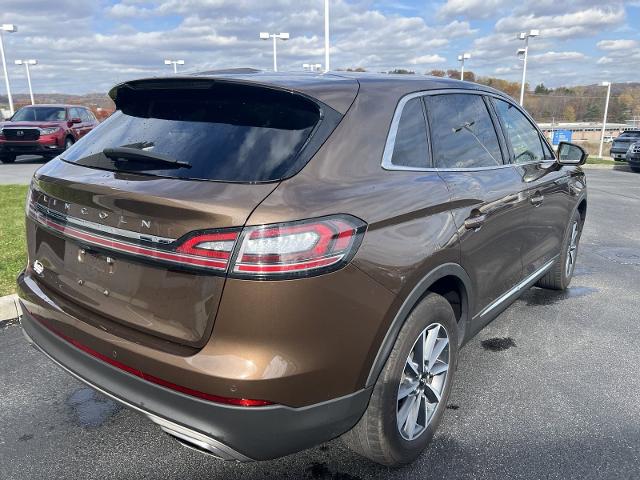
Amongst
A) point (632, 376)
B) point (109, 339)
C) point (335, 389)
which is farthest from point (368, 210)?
point (632, 376)

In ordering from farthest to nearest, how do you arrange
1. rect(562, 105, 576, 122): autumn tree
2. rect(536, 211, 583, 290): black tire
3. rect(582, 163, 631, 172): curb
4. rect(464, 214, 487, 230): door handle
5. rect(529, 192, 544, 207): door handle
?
rect(562, 105, 576, 122): autumn tree < rect(582, 163, 631, 172): curb < rect(536, 211, 583, 290): black tire < rect(529, 192, 544, 207): door handle < rect(464, 214, 487, 230): door handle

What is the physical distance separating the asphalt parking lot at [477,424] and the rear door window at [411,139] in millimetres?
1461

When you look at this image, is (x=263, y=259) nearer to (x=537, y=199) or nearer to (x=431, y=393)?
(x=431, y=393)

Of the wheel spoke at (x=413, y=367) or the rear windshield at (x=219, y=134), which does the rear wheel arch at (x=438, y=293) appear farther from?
the rear windshield at (x=219, y=134)

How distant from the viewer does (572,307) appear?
15.5ft

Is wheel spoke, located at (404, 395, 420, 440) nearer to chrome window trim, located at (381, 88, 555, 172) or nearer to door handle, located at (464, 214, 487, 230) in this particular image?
door handle, located at (464, 214, 487, 230)

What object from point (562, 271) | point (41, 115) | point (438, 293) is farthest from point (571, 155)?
point (41, 115)

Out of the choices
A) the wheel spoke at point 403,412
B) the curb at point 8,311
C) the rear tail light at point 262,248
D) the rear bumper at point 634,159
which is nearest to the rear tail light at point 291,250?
the rear tail light at point 262,248

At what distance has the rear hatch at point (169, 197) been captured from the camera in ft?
6.24

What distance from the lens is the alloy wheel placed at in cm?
248

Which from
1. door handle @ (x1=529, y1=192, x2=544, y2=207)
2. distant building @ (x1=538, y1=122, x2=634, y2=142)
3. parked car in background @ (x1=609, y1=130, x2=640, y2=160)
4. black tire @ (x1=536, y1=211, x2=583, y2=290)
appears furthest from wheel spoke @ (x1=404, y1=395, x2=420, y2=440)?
distant building @ (x1=538, y1=122, x2=634, y2=142)

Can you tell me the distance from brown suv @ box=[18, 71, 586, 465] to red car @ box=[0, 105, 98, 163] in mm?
15155

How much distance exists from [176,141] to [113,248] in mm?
524

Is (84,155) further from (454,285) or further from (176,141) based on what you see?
(454,285)
